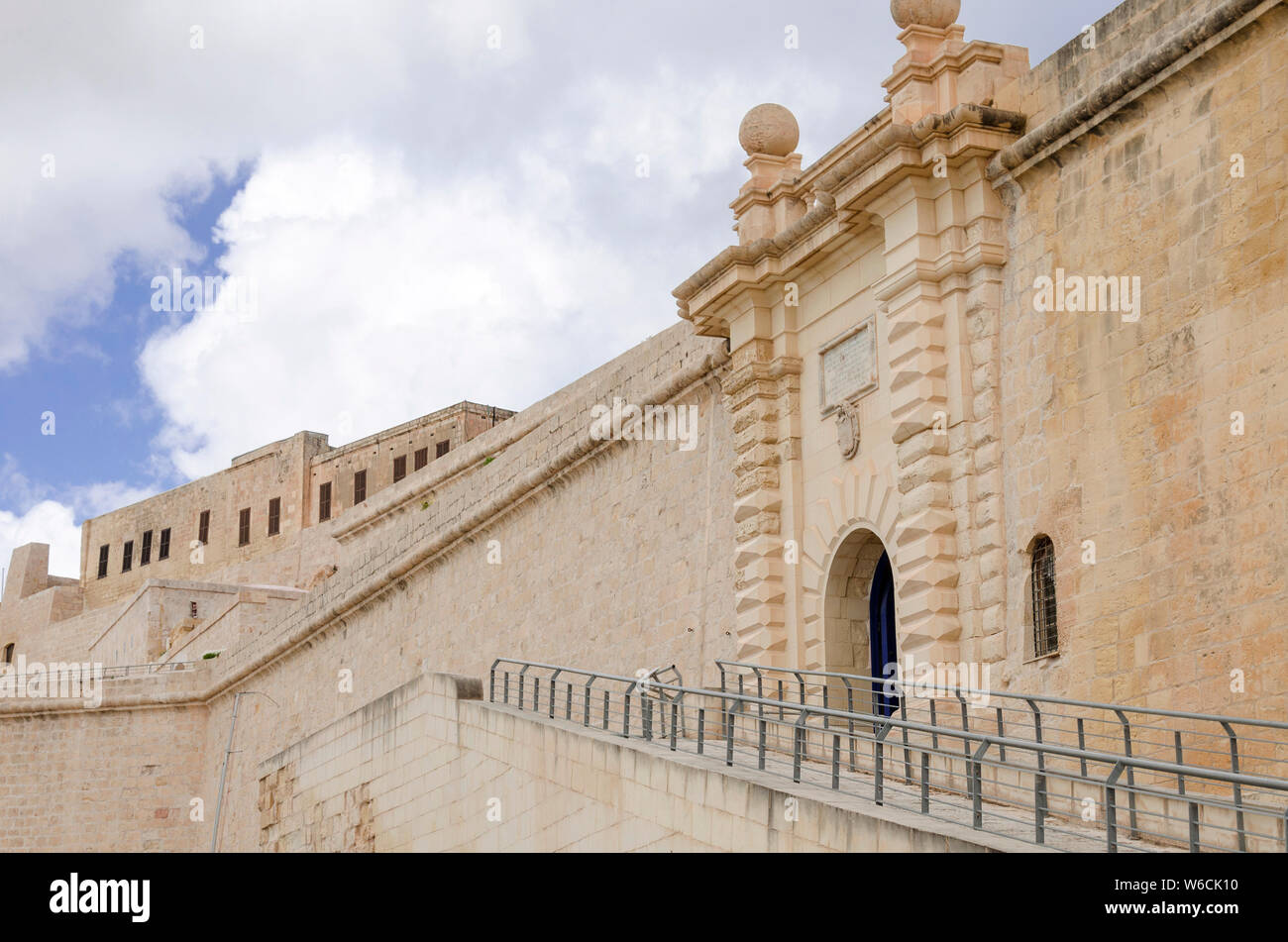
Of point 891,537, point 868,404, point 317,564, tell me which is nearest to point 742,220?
point 868,404

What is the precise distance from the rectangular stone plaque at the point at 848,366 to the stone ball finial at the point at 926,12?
257 centimetres

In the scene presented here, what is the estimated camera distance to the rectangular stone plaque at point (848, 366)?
14.7 m

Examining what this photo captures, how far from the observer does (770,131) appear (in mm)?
16500

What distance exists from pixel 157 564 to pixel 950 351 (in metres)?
42.4

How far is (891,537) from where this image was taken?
13969 millimetres

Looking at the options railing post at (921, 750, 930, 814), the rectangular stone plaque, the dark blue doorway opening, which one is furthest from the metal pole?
railing post at (921, 750, 930, 814)
